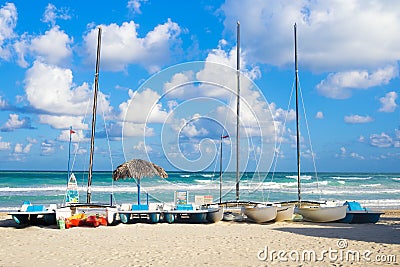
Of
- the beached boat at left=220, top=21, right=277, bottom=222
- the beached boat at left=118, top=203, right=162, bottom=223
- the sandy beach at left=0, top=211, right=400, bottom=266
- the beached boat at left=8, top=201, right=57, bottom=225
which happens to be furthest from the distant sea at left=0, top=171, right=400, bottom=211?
the beached boat at left=8, top=201, right=57, bottom=225

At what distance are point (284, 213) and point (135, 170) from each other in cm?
557

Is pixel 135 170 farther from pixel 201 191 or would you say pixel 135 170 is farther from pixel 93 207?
pixel 201 191

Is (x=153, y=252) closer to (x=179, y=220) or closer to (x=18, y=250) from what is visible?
(x=18, y=250)

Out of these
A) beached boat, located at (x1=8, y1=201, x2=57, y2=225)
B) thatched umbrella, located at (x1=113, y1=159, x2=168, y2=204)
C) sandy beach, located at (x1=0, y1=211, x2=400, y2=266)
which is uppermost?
thatched umbrella, located at (x1=113, y1=159, x2=168, y2=204)

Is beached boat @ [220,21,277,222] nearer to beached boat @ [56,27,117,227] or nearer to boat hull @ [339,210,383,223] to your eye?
boat hull @ [339,210,383,223]

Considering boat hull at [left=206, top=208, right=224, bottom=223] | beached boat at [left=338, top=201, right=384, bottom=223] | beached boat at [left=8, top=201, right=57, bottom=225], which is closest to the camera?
beached boat at [left=8, top=201, right=57, bottom=225]

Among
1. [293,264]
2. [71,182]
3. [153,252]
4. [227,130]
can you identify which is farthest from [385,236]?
[71,182]

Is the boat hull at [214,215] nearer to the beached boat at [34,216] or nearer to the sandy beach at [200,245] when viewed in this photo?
the sandy beach at [200,245]

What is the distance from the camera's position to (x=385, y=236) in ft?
36.8

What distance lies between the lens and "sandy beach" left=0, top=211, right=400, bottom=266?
8.19m

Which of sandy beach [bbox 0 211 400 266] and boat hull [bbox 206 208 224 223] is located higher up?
boat hull [bbox 206 208 224 223]

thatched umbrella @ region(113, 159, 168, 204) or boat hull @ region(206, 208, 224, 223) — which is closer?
boat hull @ region(206, 208, 224, 223)

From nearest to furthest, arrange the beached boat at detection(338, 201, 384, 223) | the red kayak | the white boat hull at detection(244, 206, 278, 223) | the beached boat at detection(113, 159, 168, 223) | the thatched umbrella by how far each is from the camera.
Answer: the red kayak, the beached boat at detection(113, 159, 168, 223), the white boat hull at detection(244, 206, 278, 223), the beached boat at detection(338, 201, 384, 223), the thatched umbrella

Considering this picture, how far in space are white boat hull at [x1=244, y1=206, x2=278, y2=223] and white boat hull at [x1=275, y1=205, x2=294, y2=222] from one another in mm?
426
